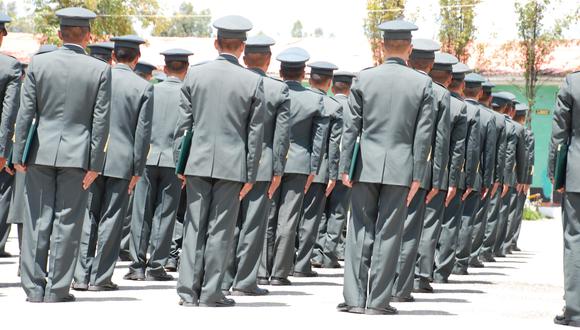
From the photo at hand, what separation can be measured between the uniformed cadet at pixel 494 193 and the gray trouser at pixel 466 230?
55.2 inches

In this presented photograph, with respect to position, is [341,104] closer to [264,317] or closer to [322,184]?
[322,184]

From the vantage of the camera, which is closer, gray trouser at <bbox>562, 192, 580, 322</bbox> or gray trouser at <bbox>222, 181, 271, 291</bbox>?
gray trouser at <bbox>562, 192, 580, 322</bbox>

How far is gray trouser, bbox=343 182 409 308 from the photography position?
1105 centimetres

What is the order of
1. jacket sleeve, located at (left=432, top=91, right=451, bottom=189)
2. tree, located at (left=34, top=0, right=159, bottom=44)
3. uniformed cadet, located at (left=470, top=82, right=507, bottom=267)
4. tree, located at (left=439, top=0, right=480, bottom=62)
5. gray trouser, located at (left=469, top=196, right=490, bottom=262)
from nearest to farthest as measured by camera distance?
jacket sleeve, located at (left=432, top=91, right=451, bottom=189), gray trouser, located at (left=469, top=196, right=490, bottom=262), uniformed cadet, located at (left=470, top=82, right=507, bottom=267), tree, located at (left=34, top=0, right=159, bottom=44), tree, located at (left=439, top=0, right=480, bottom=62)

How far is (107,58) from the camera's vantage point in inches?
525

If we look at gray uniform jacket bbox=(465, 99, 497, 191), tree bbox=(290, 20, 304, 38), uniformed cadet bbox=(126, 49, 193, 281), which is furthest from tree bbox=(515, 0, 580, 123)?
tree bbox=(290, 20, 304, 38)

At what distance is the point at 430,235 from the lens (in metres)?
13.6

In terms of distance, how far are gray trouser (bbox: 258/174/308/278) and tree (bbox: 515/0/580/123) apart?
1075 inches

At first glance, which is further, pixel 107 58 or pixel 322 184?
pixel 322 184

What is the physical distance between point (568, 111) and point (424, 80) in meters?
1.25

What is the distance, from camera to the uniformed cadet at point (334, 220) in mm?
16641

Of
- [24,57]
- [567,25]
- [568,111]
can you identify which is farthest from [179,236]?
[24,57]

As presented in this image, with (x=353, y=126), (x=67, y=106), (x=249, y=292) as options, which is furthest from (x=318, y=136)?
(x=67, y=106)

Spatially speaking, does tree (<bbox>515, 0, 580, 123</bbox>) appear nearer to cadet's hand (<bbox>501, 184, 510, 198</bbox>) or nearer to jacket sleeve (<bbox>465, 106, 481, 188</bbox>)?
cadet's hand (<bbox>501, 184, 510, 198</bbox>)
